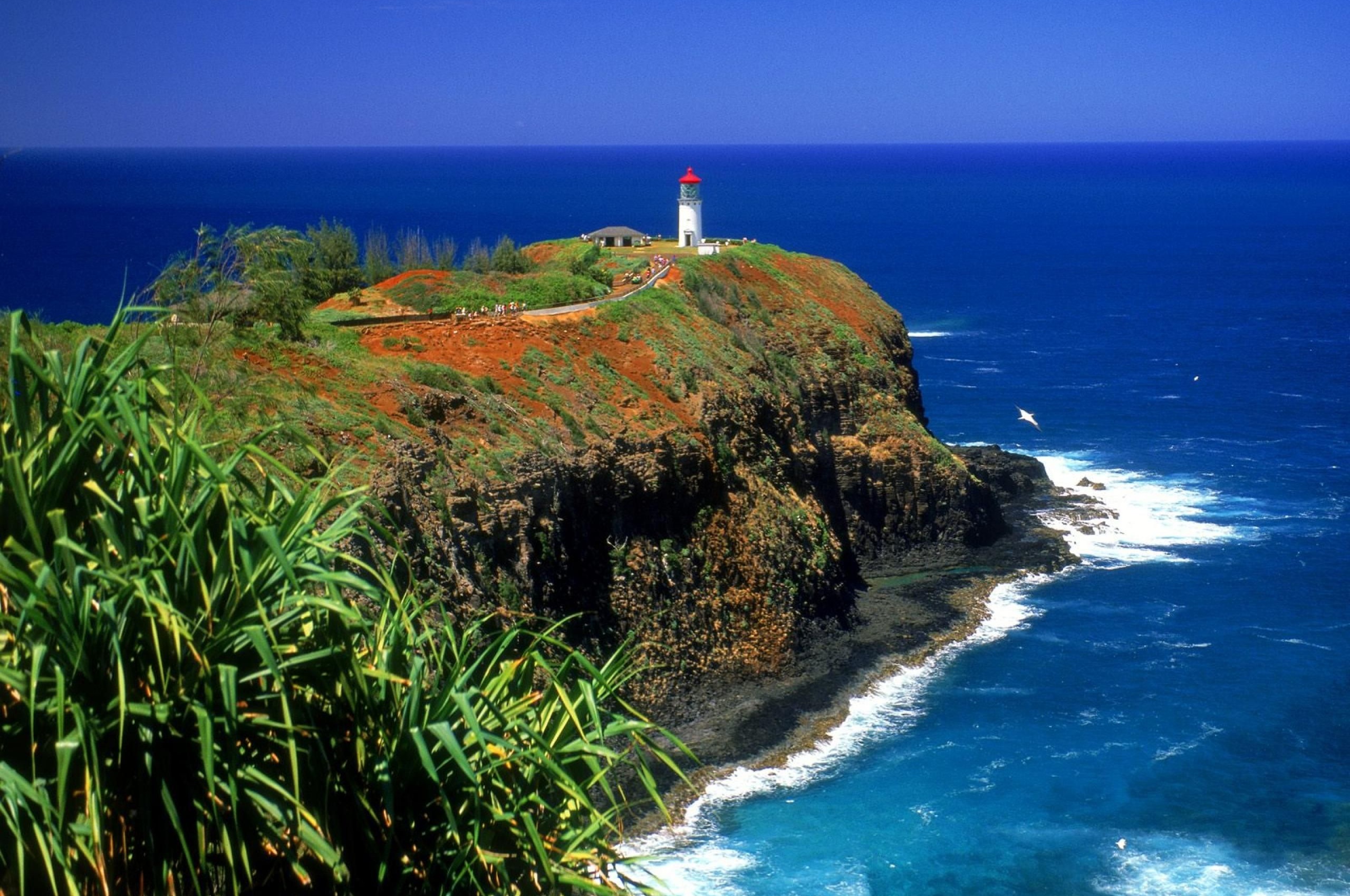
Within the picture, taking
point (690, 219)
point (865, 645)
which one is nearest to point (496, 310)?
point (865, 645)

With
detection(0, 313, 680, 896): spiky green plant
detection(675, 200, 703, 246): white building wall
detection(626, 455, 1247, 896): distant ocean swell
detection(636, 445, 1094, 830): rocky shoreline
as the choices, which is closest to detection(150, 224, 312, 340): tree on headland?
detection(636, 445, 1094, 830): rocky shoreline

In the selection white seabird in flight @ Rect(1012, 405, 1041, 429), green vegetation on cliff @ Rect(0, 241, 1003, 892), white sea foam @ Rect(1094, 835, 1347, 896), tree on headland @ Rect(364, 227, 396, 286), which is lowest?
white sea foam @ Rect(1094, 835, 1347, 896)

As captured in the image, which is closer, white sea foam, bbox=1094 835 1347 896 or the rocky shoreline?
white sea foam, bbox=1094 835 1347 896

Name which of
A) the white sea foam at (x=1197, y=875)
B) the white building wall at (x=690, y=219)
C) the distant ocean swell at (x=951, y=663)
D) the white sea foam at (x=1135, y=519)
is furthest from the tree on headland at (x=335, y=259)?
the white sea foam at (x=1197, y=875)

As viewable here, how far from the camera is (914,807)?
2961cm

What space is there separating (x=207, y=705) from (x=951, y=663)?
29.1m

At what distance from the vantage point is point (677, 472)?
37.0 meters

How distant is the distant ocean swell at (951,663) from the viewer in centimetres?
2675

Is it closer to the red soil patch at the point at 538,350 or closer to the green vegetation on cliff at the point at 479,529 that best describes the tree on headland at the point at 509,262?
the green vegetation on cliff at the point at 479,529

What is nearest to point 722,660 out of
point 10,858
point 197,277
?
point 197,277

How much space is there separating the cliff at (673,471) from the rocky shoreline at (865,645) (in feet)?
1.55

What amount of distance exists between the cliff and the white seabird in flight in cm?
985

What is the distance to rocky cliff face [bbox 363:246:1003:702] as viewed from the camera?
Answer: 3209 cm

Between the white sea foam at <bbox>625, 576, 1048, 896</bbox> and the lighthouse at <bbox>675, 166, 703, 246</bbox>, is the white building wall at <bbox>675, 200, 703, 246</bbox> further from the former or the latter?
the white sea foam at <bbox>625, 576, 1048, 896</bbox>
